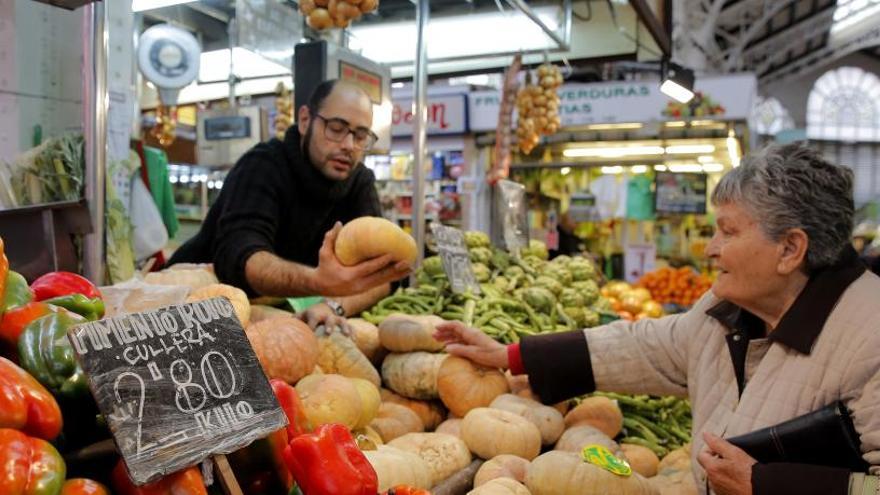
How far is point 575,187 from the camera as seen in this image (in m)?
10.4

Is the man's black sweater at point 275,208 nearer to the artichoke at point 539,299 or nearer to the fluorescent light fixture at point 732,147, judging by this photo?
the artichoke at point 539,299

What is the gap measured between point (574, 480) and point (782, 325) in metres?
0.78

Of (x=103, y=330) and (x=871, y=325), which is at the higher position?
(x=103, y=330)

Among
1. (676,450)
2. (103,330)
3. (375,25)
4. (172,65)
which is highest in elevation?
(375,25)

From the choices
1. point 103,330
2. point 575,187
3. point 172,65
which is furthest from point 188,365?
point 575,187

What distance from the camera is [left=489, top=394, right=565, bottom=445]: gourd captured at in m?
2.53

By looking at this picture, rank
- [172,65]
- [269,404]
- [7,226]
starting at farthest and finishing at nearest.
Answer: [172,65]
[7,226]
[269,404]

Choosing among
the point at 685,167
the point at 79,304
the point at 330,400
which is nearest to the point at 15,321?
the point at 79,304

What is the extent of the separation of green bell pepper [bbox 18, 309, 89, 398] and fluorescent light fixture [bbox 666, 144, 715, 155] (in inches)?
366

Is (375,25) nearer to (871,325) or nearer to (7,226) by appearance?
(7,226)

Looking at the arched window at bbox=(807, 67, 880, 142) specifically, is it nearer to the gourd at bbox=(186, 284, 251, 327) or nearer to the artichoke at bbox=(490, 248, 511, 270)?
the artichoke at bbox=(490, 248, 511, 270)

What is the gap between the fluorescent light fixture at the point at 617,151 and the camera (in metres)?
10.0

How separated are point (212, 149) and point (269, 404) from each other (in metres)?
7.47

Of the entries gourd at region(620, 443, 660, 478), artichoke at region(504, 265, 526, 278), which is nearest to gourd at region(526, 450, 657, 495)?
gourd at region(620, 443, 660, 478)
